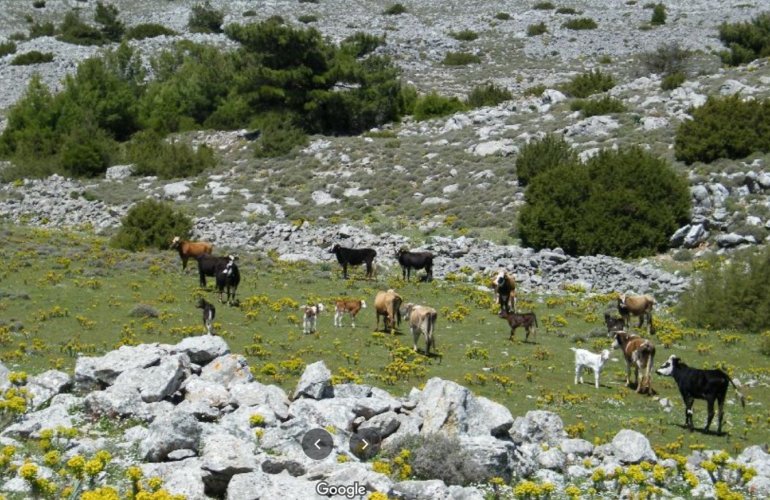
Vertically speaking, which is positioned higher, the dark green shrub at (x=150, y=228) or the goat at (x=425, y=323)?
the goat at (x=425, y=323)

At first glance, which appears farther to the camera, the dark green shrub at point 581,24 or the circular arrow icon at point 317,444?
the dark green shrub at point 581,24

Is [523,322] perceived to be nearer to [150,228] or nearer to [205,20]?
[150,228]

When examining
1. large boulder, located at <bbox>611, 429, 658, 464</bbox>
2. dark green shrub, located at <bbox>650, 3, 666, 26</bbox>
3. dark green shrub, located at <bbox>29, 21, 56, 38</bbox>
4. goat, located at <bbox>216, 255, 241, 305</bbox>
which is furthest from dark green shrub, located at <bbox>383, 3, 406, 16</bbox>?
large boulder, located at <bbox>611, 429, 658, 464</bbox>

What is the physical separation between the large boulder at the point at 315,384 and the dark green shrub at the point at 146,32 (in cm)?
8027

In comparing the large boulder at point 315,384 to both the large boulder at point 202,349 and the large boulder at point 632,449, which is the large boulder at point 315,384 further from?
the large boulder at point 632,449

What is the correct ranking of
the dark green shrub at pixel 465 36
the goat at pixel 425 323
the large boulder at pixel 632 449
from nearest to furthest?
the large boulder at pixel 632 449 < the goat at pixel 425 323 < the dark green shrub at pixel 465 36

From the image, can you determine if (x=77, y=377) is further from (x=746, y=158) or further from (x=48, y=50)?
(x=48, y=50)

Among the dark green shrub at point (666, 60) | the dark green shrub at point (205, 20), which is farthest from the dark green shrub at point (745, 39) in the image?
the dark green shrub at point (205, 20)

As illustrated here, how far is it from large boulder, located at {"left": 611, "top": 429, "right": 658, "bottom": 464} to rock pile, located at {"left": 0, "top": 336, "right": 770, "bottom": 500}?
19mm

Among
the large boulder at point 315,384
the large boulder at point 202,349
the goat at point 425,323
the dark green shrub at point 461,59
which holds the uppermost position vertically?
the dark green shrub at point 461,59

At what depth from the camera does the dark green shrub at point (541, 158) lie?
41.2 m

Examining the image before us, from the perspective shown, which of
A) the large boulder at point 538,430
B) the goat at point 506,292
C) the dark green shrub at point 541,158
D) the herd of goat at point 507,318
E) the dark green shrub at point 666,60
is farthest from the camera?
the dark green shrub at point 666,60

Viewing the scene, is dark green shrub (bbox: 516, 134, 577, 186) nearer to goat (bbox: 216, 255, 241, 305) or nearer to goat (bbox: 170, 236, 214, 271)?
goat (bbox: 170, 236, 214, 271)

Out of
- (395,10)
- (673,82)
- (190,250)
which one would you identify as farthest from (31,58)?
(190,250)
